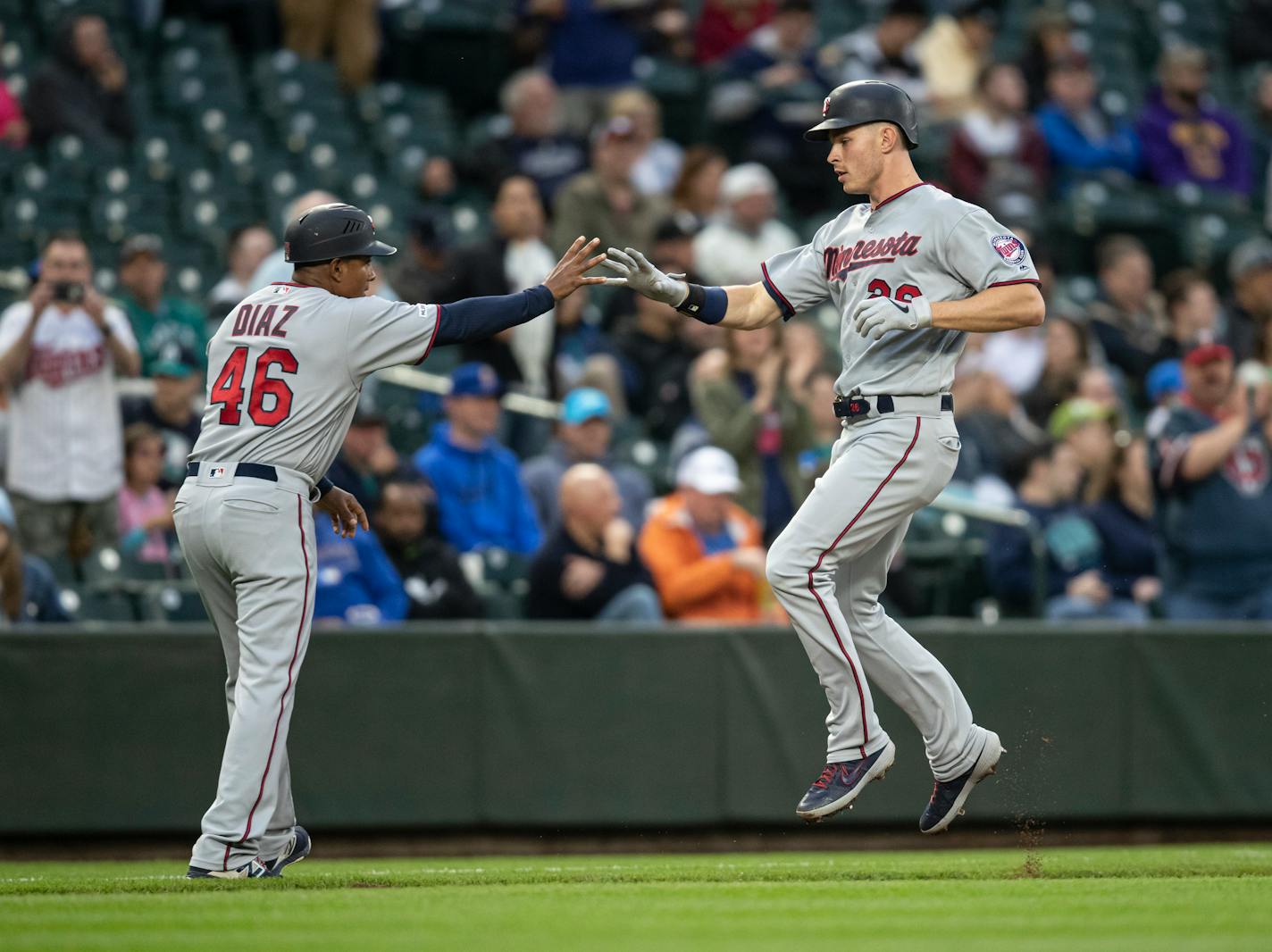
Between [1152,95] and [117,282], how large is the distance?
8.92 m

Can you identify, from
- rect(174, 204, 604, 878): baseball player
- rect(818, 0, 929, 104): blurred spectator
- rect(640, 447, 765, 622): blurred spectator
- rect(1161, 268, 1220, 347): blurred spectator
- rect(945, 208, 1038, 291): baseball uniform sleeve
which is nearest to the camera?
rect(945, 208, 1038, 291): baseball uniform sleeve

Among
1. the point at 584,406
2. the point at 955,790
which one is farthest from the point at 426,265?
the point at 955,790

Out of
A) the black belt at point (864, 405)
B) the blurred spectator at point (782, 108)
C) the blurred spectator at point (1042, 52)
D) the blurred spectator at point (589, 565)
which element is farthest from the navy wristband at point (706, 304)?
the blurred spectator at point (1042, 52)

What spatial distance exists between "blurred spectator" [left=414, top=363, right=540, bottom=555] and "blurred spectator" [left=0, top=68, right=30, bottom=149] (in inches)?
164

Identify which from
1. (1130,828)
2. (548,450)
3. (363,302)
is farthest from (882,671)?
(548,450)

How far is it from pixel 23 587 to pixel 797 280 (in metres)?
4.10

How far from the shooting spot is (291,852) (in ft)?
22.3

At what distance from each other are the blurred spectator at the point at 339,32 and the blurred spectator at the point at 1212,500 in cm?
697

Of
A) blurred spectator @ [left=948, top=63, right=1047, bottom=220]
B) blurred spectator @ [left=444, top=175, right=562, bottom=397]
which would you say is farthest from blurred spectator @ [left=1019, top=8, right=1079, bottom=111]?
blurred spectator @ [left=444, top=175, right=562, bottom=397]

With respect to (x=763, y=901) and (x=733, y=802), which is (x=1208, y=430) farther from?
(x=763, y=901)

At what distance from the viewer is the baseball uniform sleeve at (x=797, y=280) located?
6.81m

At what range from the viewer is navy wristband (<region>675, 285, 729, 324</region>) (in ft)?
22.4

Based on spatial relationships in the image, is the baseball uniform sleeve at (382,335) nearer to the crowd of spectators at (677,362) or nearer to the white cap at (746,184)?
the crowd of spectators at (677,362)

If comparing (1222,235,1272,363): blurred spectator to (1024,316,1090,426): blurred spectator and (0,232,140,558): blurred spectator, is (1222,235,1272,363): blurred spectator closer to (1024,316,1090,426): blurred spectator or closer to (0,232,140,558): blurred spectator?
(1024,316,1090,426): blurred spectator
